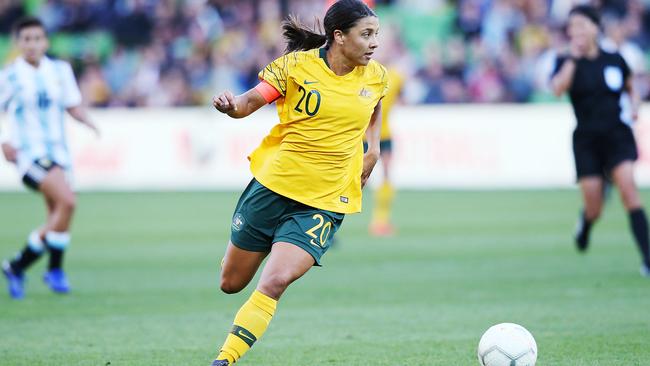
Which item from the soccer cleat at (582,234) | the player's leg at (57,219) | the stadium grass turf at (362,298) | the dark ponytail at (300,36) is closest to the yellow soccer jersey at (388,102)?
the stadium grass turf at (362,298)

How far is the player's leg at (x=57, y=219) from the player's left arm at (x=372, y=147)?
4.10 m

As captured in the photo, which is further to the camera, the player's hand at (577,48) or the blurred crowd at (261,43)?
the blurred crowd at (261,43)

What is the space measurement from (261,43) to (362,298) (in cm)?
1672

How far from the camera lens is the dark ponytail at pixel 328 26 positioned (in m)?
6.31

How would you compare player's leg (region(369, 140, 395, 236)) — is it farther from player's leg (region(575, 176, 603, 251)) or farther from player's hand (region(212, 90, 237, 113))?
player's hand (region(212, 90, 237, 113))

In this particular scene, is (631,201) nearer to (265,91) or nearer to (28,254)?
(265,91)

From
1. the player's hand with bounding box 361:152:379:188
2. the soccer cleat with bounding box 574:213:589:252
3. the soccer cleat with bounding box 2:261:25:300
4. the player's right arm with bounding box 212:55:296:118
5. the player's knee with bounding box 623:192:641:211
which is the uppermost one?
the player's right arm with bounding box 212:55:296:118

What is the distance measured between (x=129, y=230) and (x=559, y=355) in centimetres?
1012

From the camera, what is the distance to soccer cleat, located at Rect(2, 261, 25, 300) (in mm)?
9945

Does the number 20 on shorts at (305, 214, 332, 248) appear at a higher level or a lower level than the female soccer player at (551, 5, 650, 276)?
higher

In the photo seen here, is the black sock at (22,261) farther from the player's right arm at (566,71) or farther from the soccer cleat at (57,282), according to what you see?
the player's right arm at (566,71)

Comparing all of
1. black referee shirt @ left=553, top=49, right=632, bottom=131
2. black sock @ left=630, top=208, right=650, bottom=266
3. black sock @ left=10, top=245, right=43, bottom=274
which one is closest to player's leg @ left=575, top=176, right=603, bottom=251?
black sock @ left=630, top=208, right=650, bottom=266

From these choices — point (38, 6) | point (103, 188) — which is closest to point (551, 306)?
point (103, 188)

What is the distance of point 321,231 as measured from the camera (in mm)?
6277
